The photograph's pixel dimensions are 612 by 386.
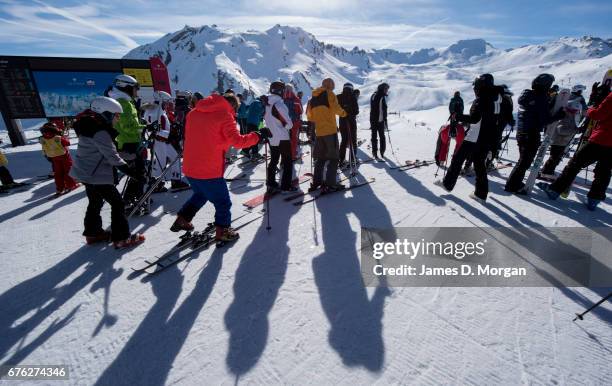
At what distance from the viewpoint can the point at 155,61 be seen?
14750mm

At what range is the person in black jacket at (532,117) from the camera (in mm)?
5559

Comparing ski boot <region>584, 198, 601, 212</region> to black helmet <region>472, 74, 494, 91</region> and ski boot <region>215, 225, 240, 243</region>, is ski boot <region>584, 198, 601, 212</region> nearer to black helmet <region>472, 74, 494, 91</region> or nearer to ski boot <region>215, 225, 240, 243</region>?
black helmet <region>472, 74, 494, 91</region>

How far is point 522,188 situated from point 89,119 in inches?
305

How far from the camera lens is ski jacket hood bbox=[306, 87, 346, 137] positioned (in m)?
5.93

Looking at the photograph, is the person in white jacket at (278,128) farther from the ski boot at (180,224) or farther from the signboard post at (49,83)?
the signboard post at (49,83)

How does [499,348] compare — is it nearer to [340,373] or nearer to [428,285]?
[428,285]

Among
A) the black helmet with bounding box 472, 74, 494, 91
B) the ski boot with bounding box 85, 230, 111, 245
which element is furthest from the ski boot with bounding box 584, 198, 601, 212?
the ski boot with bounding box 85, 230, 111, 245

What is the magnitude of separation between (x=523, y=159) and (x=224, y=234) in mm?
6091

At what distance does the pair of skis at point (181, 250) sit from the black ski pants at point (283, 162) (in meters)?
2.01

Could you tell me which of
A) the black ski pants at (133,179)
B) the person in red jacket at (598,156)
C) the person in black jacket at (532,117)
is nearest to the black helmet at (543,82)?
the person in black jacket at (532,117)

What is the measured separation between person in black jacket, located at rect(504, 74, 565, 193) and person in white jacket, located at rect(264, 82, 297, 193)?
15.1ft

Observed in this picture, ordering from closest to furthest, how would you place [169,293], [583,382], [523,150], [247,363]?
[583,382]
[247,363]
[169,293]
[523,150]

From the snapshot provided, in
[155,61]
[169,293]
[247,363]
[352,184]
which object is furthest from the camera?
[155,61]

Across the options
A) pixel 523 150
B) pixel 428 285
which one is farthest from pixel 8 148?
pixel 523 150
